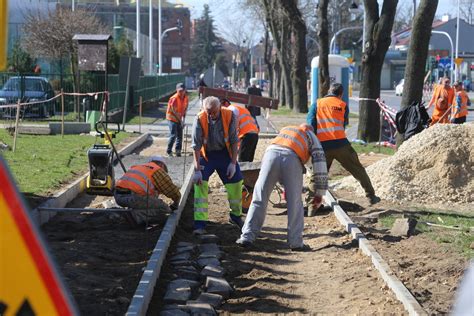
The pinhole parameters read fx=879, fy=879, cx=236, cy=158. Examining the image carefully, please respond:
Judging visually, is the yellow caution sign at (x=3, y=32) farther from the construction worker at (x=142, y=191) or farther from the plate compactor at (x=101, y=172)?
the plate compactor at (x=101, y=172)

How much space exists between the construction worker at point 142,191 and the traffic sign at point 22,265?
8150mm

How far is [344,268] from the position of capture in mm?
9047

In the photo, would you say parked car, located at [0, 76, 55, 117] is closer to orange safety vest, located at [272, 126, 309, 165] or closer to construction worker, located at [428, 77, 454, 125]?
construction worker, located at [428, 77, 454, 125]

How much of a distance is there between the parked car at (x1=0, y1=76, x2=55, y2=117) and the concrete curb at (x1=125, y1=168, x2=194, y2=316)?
2000 centimetres

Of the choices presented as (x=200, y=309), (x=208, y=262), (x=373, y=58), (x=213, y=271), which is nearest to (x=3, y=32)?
(x=200, y=309)

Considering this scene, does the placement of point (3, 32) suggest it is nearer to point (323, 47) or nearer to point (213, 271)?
point (213, 271)

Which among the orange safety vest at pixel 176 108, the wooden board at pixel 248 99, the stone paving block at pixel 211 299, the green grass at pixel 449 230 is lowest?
the stone paving block at pixel 211 299

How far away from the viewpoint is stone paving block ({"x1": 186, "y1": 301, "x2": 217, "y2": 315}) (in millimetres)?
7227

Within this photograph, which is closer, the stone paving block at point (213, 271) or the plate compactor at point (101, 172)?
the stone paving block at point (213, 271)

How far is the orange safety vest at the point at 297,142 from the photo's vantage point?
966 centimetres

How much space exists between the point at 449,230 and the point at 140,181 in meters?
3.78

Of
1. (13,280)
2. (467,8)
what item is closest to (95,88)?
(13,280)

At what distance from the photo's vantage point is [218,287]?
26.5 ft

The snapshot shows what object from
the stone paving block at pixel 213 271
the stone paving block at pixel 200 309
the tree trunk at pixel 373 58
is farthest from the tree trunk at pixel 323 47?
the stone paving block at pixel 200 309
